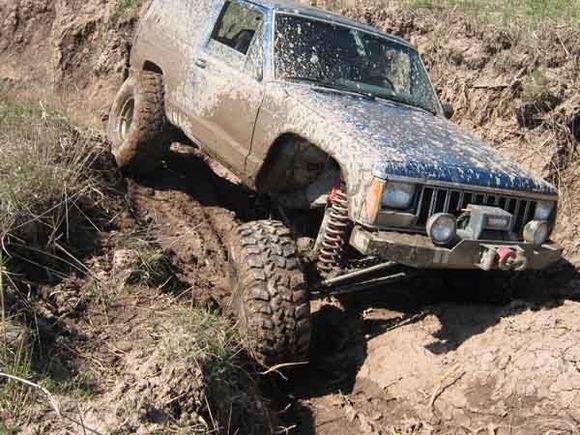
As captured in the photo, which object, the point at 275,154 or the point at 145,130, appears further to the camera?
the point at 145,130

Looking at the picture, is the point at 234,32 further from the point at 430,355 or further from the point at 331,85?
the point at 430,355

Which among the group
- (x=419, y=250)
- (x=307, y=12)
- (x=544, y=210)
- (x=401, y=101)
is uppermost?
(x=307, y=12)

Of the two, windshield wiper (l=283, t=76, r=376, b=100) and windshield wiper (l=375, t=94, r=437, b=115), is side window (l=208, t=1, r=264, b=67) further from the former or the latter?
windshield wiper (l=375, t=94, r=437, b=115)

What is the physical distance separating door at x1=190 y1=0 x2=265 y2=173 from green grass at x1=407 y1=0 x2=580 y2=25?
271cm

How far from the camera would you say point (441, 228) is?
13.3 ft

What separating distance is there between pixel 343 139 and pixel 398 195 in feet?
1.54

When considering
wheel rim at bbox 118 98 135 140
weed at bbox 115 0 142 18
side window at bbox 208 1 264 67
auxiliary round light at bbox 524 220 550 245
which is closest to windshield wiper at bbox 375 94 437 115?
side window at bbox 208 1 264 67

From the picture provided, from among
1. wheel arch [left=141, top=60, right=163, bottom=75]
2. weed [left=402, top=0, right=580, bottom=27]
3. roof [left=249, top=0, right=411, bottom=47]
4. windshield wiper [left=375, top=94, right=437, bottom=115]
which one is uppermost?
weed [left=402, top=0, right=580, bottom=27]

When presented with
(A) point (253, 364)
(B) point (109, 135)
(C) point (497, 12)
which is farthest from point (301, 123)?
(C) point (497, 12)

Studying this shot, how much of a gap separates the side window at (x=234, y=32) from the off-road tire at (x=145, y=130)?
0.70 m

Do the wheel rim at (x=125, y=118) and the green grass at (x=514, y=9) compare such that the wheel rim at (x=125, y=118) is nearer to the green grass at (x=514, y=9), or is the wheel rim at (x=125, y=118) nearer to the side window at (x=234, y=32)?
the side window at (x=234, y=32)

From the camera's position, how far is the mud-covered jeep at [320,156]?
4.10 m

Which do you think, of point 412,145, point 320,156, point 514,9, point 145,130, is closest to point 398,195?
point 412,145

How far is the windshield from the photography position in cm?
509
